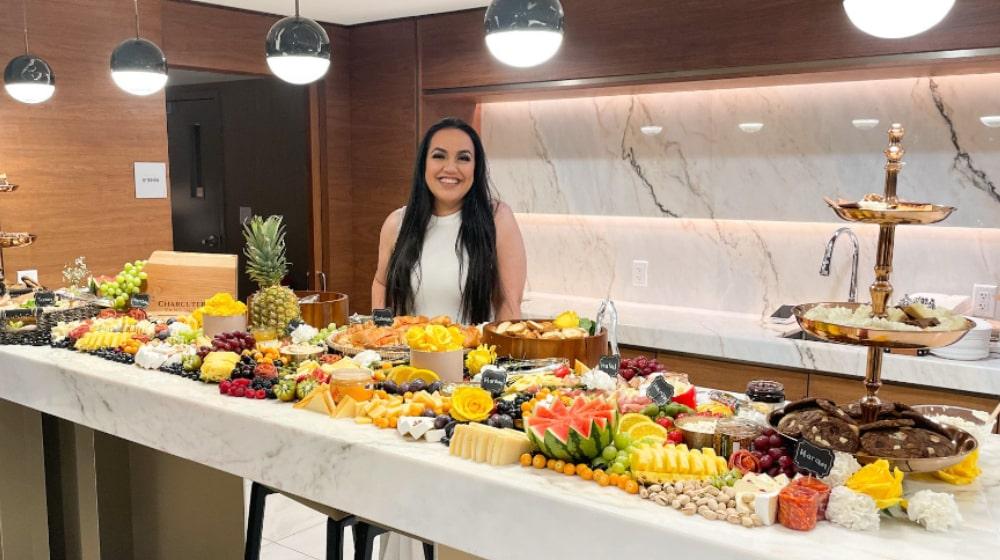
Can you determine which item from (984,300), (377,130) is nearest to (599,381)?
(984,300)

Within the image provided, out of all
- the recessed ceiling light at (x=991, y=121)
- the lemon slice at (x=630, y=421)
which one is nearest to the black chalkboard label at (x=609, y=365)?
the lemon slice at (x=630, y=421)

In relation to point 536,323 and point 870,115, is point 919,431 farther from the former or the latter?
point 870,115

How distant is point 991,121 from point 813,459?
3.05m

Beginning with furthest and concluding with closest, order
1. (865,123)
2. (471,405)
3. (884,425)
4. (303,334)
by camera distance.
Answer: (865,123), (303,334), (471,405), (884,425)

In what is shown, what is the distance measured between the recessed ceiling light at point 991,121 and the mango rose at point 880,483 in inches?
117

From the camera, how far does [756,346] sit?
3984mm

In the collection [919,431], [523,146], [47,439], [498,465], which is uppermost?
[523,146]

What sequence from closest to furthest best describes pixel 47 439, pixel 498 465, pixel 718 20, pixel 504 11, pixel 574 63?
pixel 498 465, pixel 504 11, pixel 47 439, pixel 718 20, pixel 574 63

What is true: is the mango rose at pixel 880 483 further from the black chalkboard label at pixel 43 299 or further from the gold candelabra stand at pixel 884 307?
the black chalkboard label at pixel 43 299

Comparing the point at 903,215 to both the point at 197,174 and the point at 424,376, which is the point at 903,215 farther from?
the point at 197,174

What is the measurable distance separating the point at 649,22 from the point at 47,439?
3.34 metres

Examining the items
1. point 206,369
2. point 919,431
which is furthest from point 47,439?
point 919,431

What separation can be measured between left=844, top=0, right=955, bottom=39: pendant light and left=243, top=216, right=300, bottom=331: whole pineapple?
177 cm

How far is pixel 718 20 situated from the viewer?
413 cm
